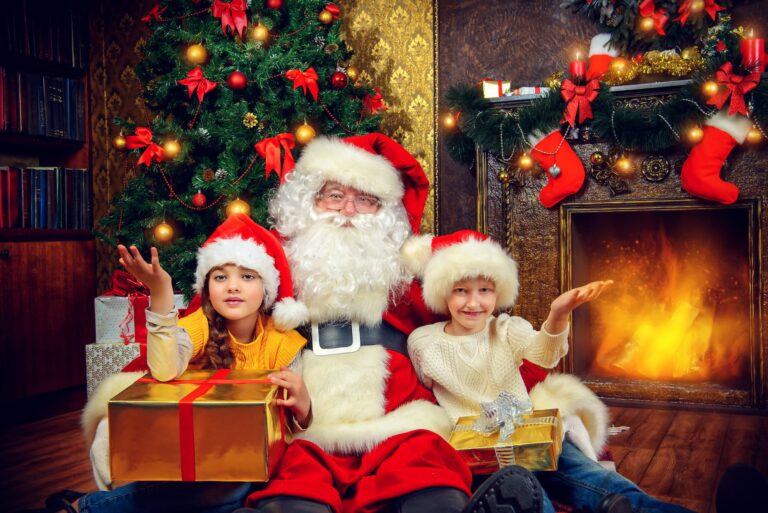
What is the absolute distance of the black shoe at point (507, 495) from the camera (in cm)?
124

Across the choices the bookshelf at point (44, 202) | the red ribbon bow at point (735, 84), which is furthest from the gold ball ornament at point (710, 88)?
the bookshelf at point (44, 202)

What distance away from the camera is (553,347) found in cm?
170

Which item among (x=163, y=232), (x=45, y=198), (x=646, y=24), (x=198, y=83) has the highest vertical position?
(x=646, y=24)

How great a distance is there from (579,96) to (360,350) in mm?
1715

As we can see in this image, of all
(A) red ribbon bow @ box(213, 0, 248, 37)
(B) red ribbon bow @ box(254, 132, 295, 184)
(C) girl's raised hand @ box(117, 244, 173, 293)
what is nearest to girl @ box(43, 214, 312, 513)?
(C) girl's raised hand @ box(117, 244, 173, 293)

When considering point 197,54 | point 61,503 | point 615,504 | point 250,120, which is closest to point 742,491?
point 615,504

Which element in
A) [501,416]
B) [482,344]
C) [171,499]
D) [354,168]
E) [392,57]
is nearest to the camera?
[171,499]

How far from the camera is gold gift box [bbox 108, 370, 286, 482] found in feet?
4.46

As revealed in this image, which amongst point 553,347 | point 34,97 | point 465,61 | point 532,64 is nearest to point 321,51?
point 465,61

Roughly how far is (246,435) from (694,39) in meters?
2.74

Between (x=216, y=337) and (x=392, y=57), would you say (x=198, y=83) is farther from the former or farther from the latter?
(x=216, y=337)

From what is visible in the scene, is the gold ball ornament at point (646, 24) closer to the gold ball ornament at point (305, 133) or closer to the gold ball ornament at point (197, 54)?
the gold ball ornament at point (305, 133)

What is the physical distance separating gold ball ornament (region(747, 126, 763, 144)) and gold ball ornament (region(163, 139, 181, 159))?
2533 mm

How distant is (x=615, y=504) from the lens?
1408 mm
